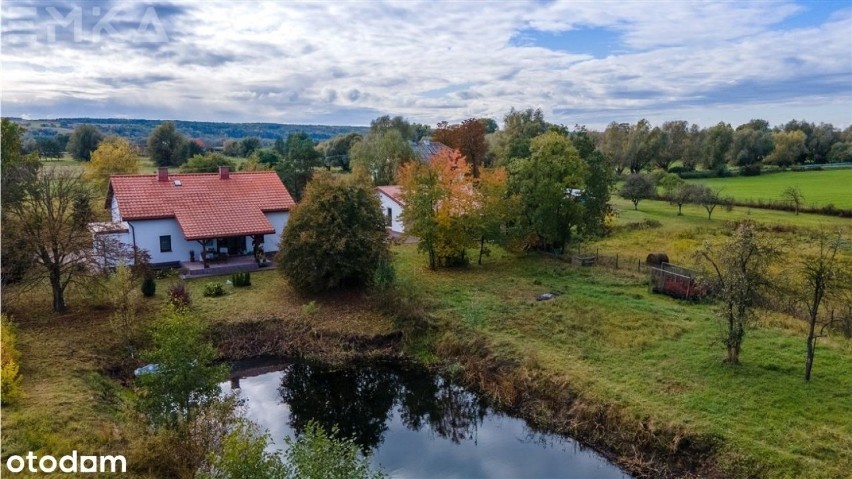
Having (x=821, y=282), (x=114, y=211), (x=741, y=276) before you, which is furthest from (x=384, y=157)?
(x=821, y=282)

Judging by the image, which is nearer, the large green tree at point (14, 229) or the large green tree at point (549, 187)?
the large green tree at point (14, 229)

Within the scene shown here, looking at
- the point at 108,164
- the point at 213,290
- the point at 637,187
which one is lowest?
the point at 213,290

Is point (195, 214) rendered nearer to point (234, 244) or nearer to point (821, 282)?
point (234, 244)

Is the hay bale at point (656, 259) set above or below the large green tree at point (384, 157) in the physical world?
below

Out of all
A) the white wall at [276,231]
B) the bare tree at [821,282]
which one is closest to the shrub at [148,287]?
the white wall at [276,231]

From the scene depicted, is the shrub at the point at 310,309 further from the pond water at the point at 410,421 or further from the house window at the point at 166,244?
the house window at the point at 166,244

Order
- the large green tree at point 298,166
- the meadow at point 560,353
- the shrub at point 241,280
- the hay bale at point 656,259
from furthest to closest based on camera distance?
the large green tree at point 298,166 → the hay bale at point 656,259 → the shrub at point 241,280 → the meadow at point 560,353

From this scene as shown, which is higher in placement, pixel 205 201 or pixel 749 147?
pixel 749 147
